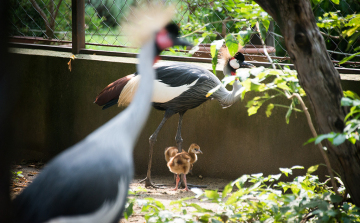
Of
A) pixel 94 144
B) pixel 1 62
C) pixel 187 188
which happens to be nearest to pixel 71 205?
pixel 94 144

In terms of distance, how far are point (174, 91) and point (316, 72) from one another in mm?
1975

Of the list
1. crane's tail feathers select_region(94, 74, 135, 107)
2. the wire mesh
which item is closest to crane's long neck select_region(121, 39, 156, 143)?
crane's tail feathers select_region(94, 74, 135, 107)

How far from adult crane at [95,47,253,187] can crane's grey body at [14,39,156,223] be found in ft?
6.62

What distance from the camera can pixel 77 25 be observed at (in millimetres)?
4090

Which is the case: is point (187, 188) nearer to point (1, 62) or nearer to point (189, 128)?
point (189, 128)

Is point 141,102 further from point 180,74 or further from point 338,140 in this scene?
point 180,74

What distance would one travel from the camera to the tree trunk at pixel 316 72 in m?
1.87

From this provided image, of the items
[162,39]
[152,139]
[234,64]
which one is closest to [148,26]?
[162,39]

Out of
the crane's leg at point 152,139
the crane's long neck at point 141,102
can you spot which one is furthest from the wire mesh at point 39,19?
the crane's long neck at point 141,102

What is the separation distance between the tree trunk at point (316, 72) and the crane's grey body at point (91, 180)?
0.78 meters

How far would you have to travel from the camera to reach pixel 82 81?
408 cm

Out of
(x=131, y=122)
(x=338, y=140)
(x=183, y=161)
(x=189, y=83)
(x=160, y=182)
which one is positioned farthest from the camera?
(x=160, y=182)

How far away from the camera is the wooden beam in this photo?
406cm

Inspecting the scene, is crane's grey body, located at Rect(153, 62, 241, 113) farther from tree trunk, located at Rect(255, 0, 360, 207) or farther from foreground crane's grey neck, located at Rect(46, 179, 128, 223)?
foreground crane's grey neck, located at Rect(46, 179, 128, 223)
